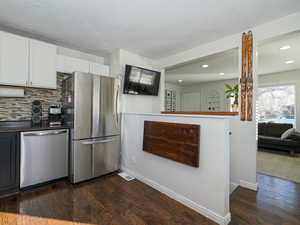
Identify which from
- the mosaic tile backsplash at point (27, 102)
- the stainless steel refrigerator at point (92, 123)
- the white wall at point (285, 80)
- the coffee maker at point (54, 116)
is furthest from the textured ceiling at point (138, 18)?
the white wall at point (285, 80)

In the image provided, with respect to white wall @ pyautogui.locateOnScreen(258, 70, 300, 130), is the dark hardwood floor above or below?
below

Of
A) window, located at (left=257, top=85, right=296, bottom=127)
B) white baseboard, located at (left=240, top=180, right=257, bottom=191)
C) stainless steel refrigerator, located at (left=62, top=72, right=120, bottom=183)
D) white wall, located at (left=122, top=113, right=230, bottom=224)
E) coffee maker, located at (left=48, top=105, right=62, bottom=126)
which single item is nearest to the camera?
white wall, located at (left=122, top=113, right=230, bottom=224)

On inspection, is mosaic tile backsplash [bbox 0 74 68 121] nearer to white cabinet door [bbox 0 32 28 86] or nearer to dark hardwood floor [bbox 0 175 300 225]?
white cabinet door [bbox 0 32 28 86]

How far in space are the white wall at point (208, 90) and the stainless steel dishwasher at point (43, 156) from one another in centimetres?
618

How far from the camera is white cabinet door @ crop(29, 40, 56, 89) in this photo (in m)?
2.38

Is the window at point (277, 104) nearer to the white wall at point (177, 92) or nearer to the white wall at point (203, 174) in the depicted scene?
the white wall at point (177, 92)

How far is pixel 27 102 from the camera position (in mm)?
2605

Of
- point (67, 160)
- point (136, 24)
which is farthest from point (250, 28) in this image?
point (67, 160)

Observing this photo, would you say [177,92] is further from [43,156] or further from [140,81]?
[43,156]

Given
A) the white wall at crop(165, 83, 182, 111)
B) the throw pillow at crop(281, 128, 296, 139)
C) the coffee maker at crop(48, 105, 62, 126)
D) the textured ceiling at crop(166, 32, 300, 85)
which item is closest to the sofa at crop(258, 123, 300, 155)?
the throw pillow at crop(281, 128, 296, 139)

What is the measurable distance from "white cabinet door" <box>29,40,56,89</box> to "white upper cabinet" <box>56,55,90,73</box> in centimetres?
17

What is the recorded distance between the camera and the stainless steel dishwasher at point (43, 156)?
2.09 m

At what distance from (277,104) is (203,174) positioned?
5454 mm

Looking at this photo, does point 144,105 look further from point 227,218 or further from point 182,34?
point 227,218
